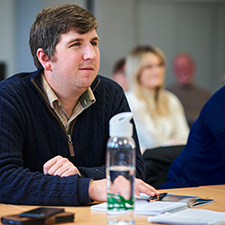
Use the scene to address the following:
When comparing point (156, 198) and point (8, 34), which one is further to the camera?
point (8, 34)

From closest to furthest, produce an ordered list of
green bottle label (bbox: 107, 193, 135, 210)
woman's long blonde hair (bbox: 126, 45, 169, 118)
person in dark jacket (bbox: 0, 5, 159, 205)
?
green bottle label (bbox: 107, 193, 135, 210) → person in dark jacket (bbox: 0, 5, 159, 205) → woman's long blonde hair (bbox: 126, 45, 169, 118)

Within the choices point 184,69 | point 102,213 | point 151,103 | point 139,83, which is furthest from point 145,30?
point 102,213

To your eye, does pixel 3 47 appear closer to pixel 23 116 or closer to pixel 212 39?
pixel 212 39

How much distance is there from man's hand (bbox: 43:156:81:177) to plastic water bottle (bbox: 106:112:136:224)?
372 millimetres

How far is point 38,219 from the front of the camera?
92 centimetres

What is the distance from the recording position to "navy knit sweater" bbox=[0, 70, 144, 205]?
47.5 inches

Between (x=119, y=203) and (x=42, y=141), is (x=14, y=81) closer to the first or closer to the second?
(x=42, y=141)

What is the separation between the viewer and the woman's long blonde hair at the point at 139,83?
4.30 m

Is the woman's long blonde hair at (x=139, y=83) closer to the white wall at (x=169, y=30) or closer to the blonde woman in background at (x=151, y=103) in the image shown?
the blonde woman in background at (x=151, y=103)

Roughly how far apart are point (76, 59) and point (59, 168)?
16.3 inches

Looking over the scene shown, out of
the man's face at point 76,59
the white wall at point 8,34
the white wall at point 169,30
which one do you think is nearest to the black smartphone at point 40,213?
the man's face at point 76,59

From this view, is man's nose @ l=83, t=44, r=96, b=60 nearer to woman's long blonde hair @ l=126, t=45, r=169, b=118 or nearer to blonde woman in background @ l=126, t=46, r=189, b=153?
blonde woman in background @ l=126, t=46, r=189, b=153

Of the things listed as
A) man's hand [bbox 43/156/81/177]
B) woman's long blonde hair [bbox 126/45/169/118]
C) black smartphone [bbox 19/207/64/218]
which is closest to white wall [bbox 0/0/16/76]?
woman's long blonde hair [bbox 126/45/169/118]

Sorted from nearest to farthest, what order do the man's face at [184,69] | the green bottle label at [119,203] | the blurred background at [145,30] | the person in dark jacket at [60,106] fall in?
1. the green bottle label at [119,203]
2. the person in dark jacket at [60,106]
3. the blurred background at [145,30]
4. the man's face at [184,69]
